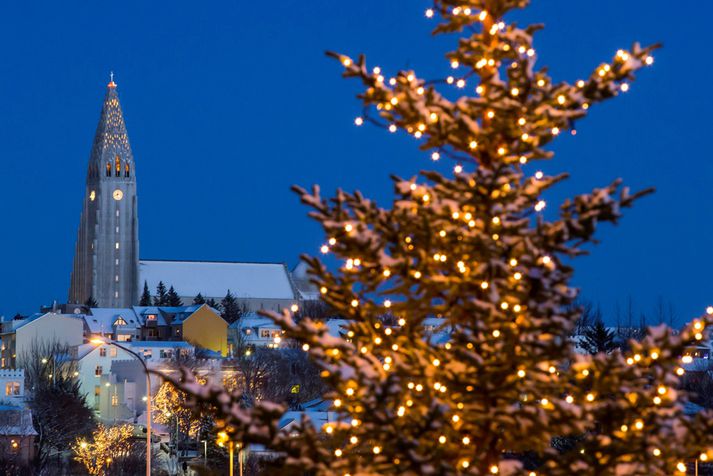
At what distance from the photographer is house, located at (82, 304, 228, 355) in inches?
6147

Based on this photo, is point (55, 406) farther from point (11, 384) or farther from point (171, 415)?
point (11, 384)

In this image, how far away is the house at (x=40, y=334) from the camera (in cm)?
13612

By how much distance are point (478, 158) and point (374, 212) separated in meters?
1.40

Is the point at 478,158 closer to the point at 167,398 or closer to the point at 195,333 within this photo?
the point at 167,398

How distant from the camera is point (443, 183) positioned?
13289 millimetres

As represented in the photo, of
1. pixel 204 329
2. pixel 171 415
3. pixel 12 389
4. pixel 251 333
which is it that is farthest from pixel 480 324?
pixel 204 329

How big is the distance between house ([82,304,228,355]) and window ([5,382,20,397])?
44.1 metres

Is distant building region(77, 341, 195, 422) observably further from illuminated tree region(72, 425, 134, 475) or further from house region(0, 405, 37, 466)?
illuminated tree region(72, 425, 134, 475)

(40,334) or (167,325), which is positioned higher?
(167,325)

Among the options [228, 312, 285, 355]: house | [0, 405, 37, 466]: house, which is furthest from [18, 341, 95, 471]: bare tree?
[228, 312, 285, 355]: house

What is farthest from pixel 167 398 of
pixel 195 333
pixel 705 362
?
pixel 195 333

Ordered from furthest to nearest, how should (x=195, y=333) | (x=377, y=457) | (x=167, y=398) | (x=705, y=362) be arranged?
1. (x=195, y=333)
2. (x=705, y=362)
3. (x=167, y=398)
4. (x=377, y=457)

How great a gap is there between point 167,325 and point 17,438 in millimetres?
85257

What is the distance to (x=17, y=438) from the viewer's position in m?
75.7
